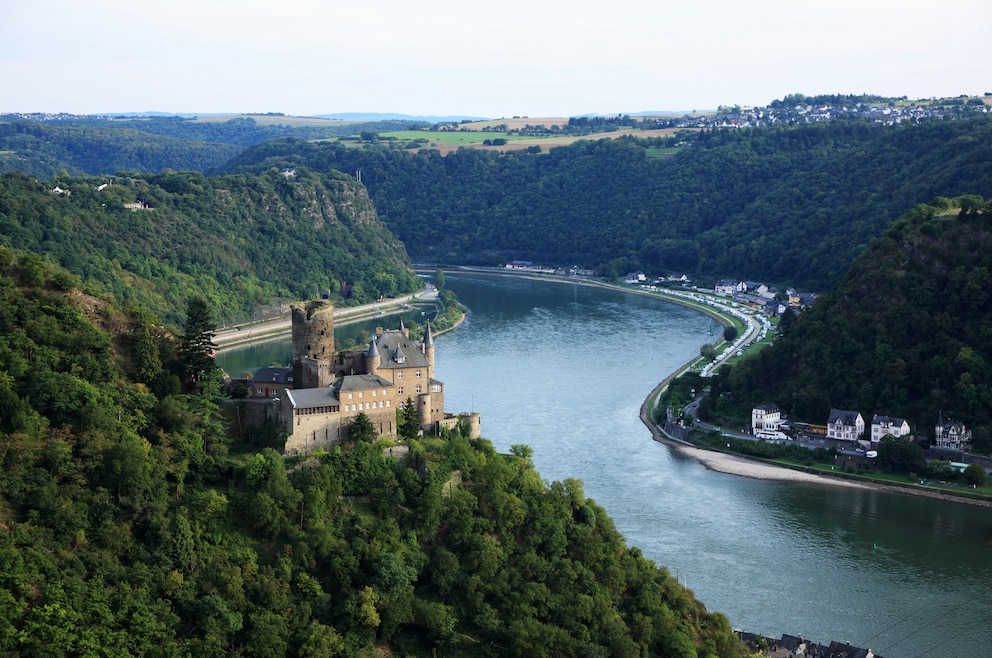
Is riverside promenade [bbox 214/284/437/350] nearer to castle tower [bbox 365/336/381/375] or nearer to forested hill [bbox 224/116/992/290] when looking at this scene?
forested hill [bbox 224/116/992/290]

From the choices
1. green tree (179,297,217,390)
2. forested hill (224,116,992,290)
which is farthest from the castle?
forested hill (224,116,992,290)

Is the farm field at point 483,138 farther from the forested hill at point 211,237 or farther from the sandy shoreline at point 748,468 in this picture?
the sandy shoreline at point 748,468

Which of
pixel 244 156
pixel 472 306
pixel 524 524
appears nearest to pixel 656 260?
pixel 472 306

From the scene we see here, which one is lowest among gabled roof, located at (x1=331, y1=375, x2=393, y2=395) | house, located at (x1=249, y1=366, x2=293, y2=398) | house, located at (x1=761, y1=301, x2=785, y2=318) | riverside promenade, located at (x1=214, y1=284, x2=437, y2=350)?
riverside promenade, located at (x1=214, y1=284, x2=437, y2=350)

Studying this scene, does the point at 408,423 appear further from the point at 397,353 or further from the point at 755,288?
the point at 755,288

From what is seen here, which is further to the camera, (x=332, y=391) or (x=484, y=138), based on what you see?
(x=484, y=138)

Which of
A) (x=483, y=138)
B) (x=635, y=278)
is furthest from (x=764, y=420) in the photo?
(x=483, y=138)
